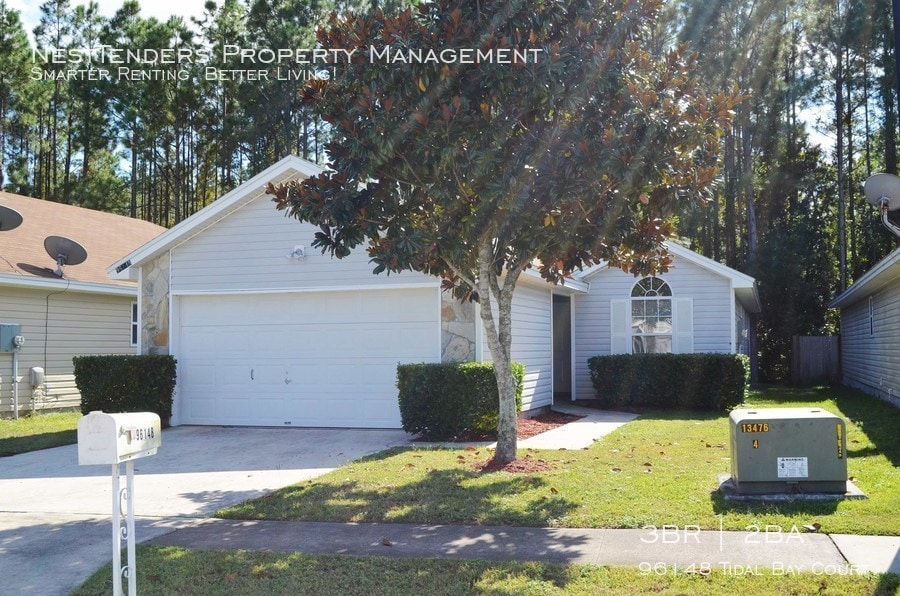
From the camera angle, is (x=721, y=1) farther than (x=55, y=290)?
Yes

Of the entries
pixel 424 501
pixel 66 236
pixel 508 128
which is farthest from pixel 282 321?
pixel 66 236

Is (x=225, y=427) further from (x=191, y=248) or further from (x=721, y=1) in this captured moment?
(x=721, y=1)

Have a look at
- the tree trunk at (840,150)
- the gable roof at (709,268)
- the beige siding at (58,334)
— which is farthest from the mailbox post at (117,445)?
the tree trunk at (840,150)

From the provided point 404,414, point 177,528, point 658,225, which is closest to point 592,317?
point 404,414

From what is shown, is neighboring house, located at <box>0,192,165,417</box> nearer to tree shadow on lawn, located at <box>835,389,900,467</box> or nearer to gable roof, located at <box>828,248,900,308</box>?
tree shadow on lawn, located at <box>835,389,900,467</box>

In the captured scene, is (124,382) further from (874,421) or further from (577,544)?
(874,421)

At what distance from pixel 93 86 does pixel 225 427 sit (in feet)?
64.9

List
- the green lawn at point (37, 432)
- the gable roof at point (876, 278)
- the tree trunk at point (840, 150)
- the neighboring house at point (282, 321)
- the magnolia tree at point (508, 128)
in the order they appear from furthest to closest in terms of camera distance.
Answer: the tree trunk at point (840, 150), the gable roof at point (876, 278), the neighboring house at point (282, 321), the green lawn at point (37, 432), the magnolia tree at point (508, 128)

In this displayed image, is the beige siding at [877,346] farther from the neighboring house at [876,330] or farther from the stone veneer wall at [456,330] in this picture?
the stone veneer wall at [456,330]

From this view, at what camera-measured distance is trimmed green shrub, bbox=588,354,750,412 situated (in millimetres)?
15688

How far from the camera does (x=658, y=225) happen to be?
918 centimetres

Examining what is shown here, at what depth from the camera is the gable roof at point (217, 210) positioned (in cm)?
1285

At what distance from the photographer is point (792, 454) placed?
7.02 meters

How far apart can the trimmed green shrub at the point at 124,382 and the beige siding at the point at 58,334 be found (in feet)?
11.3
